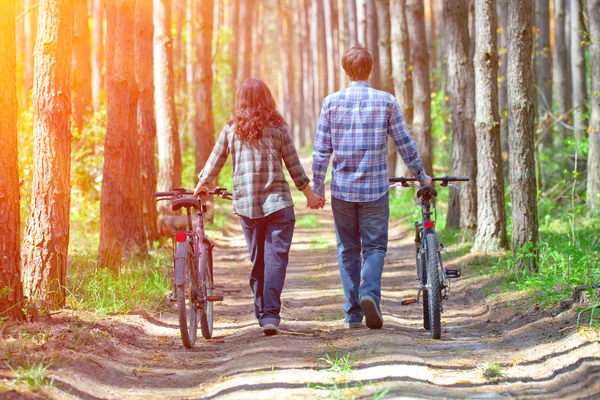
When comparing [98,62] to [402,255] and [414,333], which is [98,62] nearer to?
[402,255]

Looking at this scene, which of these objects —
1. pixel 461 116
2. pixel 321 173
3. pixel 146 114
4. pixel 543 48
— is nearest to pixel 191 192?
pixel 321 173

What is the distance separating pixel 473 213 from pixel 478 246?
1.58 m

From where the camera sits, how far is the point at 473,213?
12367 mm

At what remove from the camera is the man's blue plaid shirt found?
6859mm

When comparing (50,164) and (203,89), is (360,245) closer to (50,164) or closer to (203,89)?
(50,164)

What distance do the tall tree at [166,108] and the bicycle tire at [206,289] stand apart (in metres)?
7.75

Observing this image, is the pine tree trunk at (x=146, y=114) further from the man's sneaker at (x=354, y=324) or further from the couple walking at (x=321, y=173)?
the man's sneaker at (x=354, y=324)

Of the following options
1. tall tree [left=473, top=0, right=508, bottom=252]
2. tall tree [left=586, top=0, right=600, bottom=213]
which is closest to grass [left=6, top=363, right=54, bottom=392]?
tall tree [left=473, top=0, right=508, bottom=252]

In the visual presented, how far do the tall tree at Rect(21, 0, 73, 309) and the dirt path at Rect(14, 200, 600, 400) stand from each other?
0.69m

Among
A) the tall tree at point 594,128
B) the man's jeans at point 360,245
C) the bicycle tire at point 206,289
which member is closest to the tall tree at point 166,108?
the tall tree at point 594,128

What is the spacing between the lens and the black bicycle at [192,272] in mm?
6227

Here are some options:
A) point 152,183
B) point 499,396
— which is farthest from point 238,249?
point 499,396

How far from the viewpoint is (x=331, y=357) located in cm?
586

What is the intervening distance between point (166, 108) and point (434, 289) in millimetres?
9098
